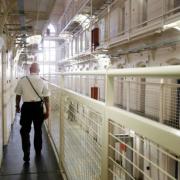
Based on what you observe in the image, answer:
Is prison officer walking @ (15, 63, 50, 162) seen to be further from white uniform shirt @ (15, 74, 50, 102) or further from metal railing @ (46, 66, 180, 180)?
metal railing @ (46, 66, 180, 180)

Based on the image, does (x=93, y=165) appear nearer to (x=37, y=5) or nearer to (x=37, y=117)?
(x=37, y=117)

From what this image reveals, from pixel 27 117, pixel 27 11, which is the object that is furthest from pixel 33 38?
pixel 27 117

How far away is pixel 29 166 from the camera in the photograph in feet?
12.7

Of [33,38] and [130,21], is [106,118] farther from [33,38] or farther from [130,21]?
[33,38]

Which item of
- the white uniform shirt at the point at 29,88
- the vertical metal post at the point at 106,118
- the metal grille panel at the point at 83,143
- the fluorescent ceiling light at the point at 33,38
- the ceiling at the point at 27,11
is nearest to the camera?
the vertical metal post at the point at 106,118

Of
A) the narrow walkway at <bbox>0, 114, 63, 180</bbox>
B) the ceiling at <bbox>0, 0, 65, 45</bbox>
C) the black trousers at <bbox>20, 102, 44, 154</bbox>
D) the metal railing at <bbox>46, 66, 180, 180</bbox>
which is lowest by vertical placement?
the narrow walkway at <bbox>0, 114, 63, 180</bbox>

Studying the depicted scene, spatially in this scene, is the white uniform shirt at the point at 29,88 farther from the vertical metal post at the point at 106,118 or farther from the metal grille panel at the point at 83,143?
the vertical metal post at the point at 106,118

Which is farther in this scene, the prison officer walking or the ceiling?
the prison officer walking

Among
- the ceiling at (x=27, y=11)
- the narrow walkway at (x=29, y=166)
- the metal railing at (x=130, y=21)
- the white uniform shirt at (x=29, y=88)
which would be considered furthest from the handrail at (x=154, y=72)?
the white uniform shirt at (x=29, y=88)

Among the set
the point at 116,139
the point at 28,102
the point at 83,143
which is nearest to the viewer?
the point at 116,139

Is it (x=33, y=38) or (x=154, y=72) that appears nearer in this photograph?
(x=154, y=72)

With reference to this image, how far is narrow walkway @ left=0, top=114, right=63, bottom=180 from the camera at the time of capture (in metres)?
3.49

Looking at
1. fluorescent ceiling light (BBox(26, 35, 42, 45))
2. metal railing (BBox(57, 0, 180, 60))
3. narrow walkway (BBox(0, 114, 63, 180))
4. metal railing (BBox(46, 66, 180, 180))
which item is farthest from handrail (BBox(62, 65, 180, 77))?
fluorescent ceiling light (BBox(26, 35, 42, 45))

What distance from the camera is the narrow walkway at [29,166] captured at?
3.49 meters
